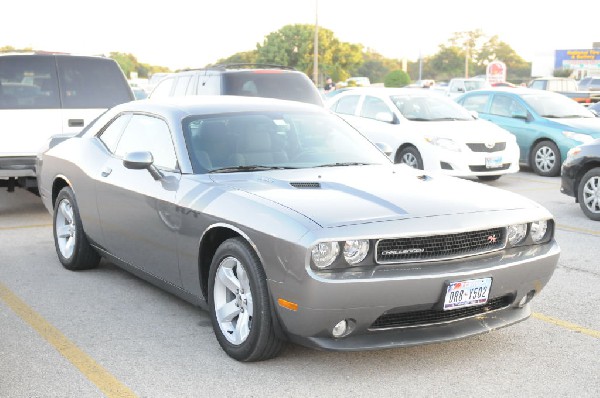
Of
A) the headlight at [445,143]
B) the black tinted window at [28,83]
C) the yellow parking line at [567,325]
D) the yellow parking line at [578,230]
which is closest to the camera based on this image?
the yellow parking line at [567,325]

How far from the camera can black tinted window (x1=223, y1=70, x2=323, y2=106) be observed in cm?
1216

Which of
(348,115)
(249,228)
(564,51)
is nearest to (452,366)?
(249,228)

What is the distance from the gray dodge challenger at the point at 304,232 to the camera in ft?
14.1

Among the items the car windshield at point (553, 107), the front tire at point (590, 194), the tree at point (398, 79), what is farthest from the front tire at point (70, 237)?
the tree at point (398, 79)

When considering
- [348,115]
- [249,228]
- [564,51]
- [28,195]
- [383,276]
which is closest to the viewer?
[383,276]

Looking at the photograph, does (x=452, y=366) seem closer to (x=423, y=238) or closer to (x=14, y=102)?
(x=423, y=238)

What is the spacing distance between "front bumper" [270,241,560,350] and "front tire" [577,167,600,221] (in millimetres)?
5656

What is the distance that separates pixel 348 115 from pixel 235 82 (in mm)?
3065

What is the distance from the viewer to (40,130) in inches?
376

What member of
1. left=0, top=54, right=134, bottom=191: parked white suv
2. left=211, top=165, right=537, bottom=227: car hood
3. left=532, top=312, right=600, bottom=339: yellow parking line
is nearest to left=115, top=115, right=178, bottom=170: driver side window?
left=211, top=165, right=537, bottom=227: car hood

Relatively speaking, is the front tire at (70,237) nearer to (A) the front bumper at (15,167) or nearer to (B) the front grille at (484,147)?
(A) the front bumper at (15,167)

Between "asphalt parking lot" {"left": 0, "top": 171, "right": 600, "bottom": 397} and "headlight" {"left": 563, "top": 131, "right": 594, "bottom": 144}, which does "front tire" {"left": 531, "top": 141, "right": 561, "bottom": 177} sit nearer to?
"headlight" {"left": 563, "top": 131, "right": 594, "bottom": 144}

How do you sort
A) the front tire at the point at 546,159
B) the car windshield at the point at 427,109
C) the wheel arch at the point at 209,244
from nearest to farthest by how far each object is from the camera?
the wheel arch at the point at 209,244 → the car windshield at the point at 427,109 → the front tire at the point at 546,159

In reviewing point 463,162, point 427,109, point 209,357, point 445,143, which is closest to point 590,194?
point 463,162
